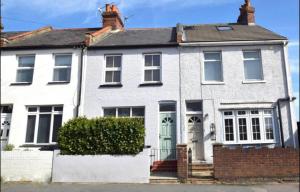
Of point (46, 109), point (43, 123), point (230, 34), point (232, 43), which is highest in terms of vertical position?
point (230, 34)

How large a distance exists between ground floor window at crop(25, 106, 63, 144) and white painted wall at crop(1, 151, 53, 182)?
124 inches

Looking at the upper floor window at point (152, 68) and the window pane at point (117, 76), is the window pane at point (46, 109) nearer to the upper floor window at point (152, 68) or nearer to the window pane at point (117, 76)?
the window pane at point (117, 76)

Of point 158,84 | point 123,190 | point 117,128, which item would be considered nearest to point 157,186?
point 123,190

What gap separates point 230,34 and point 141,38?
4805mm

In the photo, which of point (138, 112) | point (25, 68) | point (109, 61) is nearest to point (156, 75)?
point (138, 112)

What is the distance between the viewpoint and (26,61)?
1844 cm

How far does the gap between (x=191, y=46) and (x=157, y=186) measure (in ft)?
26.3

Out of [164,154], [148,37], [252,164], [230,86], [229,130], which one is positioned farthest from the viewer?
[148,37]

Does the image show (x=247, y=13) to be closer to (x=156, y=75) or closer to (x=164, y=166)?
(x=156, y=75)

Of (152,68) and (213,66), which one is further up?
(213,66)

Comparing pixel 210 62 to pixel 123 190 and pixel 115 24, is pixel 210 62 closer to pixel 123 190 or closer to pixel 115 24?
pixel 115 24

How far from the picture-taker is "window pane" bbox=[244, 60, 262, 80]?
57.5ft

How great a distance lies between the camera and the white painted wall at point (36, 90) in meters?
17.2

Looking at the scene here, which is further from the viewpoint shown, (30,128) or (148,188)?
(30,128)
